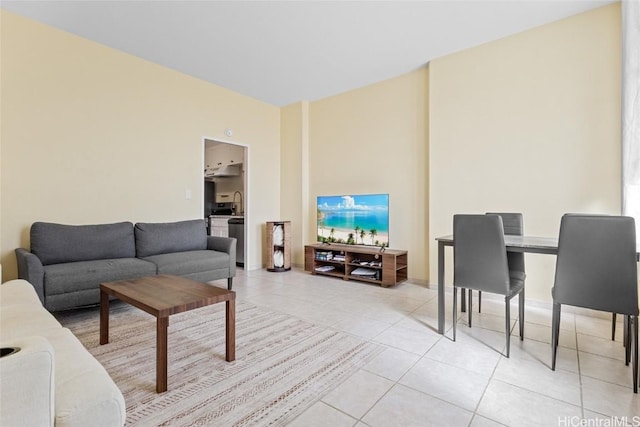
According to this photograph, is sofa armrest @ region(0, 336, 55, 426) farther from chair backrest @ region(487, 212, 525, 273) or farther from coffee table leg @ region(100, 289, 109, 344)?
chair backrest @ region(487, 212, 525, 273)

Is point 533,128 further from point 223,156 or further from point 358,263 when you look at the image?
point 223,156

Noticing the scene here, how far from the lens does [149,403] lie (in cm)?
158

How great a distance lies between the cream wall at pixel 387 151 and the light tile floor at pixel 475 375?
1.29 metres

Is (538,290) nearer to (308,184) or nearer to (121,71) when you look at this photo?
(308,184)

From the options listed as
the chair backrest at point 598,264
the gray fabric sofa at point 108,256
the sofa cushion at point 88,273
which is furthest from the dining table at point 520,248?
the sofa cushion at point 88,273

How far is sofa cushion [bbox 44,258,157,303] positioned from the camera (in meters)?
2.53

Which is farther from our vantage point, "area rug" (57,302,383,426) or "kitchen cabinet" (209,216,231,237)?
"kitchen cabinet" (209,216,231,237)

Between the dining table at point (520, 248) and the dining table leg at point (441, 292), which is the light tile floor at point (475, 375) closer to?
the dining table leg at point (441, 292)

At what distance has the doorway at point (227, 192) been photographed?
527 centimetres

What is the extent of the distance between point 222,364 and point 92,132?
3022 mm

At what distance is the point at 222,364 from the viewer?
197 cm

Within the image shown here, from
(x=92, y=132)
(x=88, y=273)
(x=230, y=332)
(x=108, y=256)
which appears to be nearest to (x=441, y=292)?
(x=230, y=332)

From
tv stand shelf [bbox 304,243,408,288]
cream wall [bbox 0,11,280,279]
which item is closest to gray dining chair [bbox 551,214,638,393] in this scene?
tv stand shelf [bbox 304,243,408,288]

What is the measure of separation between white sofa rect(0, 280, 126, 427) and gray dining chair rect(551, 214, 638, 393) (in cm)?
236
